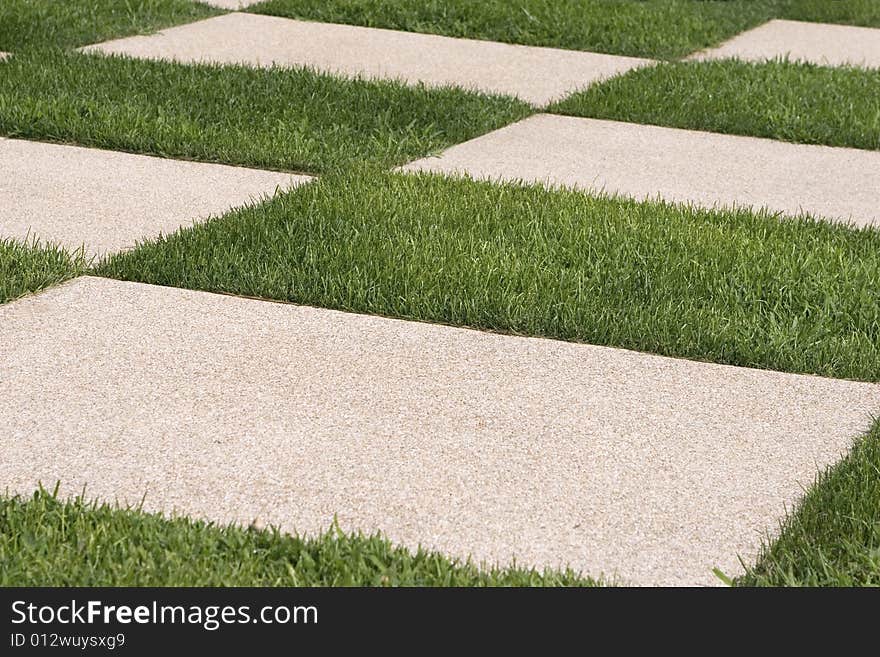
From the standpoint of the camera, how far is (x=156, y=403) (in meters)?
3.46

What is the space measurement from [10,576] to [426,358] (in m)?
1.50

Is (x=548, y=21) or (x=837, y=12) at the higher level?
(x=548, y=21)

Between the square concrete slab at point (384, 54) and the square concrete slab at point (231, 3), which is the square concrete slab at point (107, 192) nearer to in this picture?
the square concrete slab at point (384, 54)

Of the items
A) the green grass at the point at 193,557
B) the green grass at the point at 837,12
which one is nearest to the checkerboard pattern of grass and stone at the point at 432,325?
the green grass at the point at 193,557

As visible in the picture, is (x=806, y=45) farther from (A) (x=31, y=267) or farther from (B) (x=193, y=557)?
(B) (x=193, y=557)

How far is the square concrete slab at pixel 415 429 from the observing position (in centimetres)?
297

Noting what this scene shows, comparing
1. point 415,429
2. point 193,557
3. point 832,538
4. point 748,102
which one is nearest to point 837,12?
point 748,102

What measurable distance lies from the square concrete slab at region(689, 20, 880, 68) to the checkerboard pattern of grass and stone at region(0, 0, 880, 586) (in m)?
1.25

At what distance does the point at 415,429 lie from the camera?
3.38 meters

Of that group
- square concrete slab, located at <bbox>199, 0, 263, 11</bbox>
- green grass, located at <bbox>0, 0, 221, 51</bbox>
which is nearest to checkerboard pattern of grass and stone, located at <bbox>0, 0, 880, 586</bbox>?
green grass, located at <bbox>0, 0, 221, 51</bbox>

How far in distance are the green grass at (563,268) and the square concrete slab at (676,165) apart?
1.39 feet

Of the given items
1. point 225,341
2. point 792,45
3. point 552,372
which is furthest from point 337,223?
point 792,45

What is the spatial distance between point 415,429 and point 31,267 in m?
1.59

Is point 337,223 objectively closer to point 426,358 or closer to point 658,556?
point 426,358
